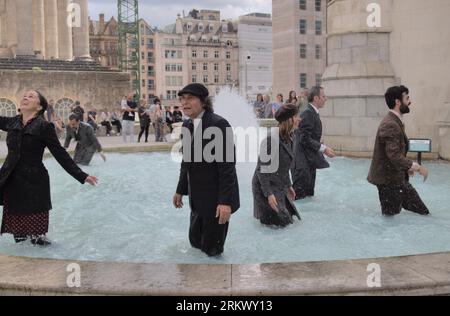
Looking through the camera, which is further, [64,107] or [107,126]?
[64,107]

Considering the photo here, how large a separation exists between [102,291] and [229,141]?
197 centimetres

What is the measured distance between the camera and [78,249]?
21.5 ft

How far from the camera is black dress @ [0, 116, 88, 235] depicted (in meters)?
6.17

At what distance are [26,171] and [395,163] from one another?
461 centimetres

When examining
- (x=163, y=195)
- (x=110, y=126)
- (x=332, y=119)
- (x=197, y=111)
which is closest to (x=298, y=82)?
(x=110, y=126)

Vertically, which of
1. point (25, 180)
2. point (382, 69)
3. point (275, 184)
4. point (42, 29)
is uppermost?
point (42, 29)

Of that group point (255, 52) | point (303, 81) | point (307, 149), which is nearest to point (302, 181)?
point (307, 149)

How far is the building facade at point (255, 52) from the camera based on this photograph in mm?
108500

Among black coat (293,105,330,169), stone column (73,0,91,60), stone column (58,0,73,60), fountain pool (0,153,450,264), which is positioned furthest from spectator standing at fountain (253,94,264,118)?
stone column (58,0,73,60)

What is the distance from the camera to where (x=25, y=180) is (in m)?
6.19

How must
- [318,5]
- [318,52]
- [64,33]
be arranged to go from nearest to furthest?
[64,33] < [318,5] < [318,52]

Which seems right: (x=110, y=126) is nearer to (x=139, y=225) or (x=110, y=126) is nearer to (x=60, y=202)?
(x=60, y=202)

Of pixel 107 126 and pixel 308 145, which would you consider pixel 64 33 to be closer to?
pixel 107 126

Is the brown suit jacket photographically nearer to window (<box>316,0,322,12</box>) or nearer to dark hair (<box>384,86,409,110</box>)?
dark hair (<box>384,86,409,110</box>)
